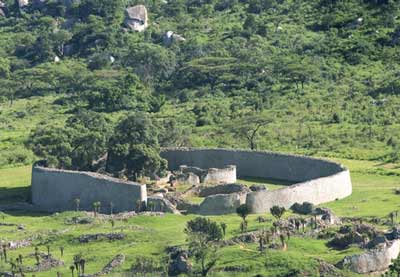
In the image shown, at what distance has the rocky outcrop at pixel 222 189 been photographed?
7824 cm

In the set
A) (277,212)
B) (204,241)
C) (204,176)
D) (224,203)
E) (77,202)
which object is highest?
(204,176)

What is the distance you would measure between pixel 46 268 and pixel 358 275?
14963 mm

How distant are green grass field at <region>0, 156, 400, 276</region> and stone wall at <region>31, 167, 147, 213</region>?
236 centimetres

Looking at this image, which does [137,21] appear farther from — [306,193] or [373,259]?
[373,259]

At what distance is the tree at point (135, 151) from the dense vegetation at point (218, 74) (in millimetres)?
2539

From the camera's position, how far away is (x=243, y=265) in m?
57.8

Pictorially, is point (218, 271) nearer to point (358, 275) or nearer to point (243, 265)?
point (243, 265)

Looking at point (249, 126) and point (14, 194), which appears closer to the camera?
point (14, 194)

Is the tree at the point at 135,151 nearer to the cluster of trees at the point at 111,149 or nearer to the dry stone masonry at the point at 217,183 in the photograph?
the cluster of trees at the point at 111,149

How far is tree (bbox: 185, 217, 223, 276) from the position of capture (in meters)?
57.7

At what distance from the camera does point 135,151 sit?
8369 cm

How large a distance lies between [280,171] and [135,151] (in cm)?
1041

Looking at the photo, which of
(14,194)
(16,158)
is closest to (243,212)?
(14,194)

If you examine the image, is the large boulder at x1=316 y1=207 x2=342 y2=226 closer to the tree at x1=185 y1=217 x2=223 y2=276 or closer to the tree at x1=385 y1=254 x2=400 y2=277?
the tree at x1=185 y1=217 x2=223 y2=276
